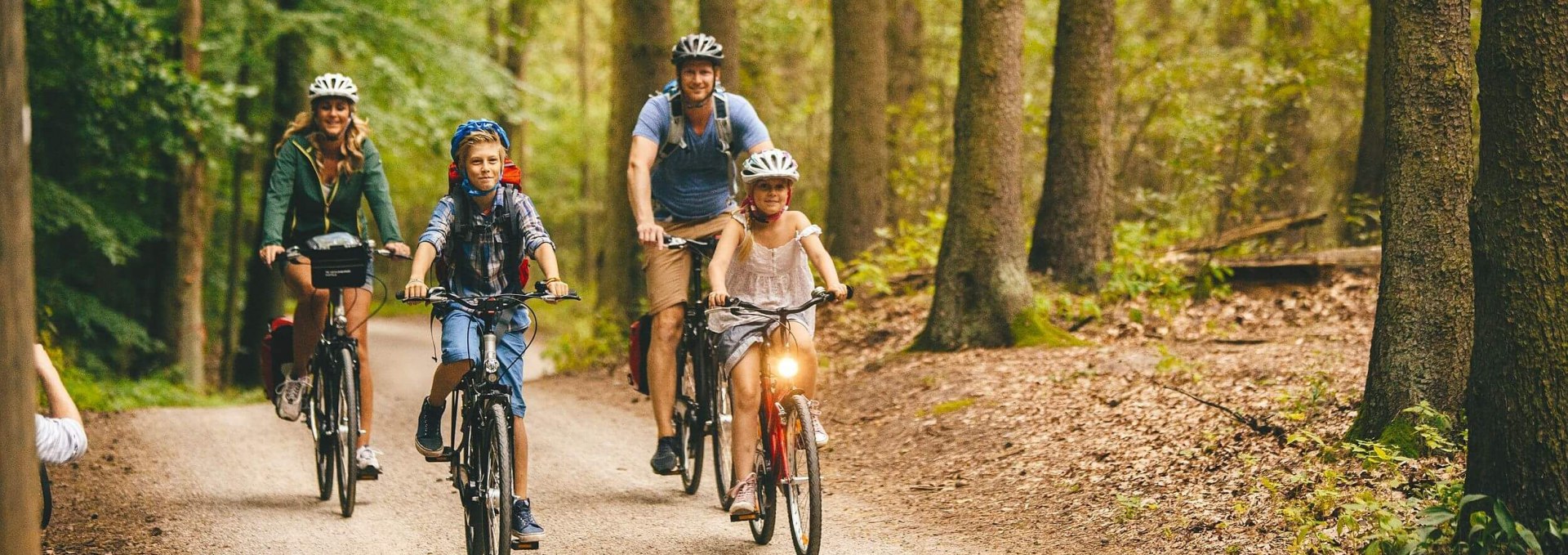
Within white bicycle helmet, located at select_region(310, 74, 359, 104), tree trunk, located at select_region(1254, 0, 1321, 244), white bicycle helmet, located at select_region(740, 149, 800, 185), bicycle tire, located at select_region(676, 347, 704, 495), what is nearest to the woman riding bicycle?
white bicycle helmet, located at select_region(310, 74, 359, 104)

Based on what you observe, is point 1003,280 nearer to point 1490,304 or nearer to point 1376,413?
point 1376,413

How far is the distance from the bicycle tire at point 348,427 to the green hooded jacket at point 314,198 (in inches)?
30.6

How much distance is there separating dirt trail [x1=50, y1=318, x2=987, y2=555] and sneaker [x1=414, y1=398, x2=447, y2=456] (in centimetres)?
63

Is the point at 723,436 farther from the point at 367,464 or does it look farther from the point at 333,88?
the point at 333,88

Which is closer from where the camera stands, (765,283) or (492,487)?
(492,487)

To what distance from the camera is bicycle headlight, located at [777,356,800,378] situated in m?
6.13

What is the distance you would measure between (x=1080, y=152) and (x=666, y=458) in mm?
6971

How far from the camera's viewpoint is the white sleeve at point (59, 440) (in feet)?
14.4

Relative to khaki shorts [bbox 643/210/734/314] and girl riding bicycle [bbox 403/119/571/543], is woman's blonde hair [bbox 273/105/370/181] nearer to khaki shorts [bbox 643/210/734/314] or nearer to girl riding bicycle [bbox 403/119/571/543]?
girl riding bicycle [bbox 403/119/571/543]

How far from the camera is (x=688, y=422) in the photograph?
748 cm

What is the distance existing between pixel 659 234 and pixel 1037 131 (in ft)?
38.7

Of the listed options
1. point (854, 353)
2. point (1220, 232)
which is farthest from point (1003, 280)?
point (1220, 232)

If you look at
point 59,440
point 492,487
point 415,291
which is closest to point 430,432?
point 492,487

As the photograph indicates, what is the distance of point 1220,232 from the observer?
14.4 metres
